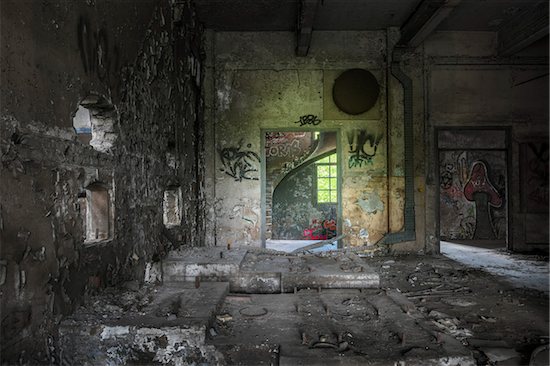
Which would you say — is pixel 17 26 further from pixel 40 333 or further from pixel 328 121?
pixel 328 121

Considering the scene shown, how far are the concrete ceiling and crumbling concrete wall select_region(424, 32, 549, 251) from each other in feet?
1.70

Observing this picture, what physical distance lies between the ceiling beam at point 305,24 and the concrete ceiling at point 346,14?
23 centimetres

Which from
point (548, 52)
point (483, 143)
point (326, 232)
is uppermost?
point (548, 52)

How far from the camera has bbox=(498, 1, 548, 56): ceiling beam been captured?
24.0ft

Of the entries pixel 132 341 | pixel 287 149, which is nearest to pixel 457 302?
pixel 132 341

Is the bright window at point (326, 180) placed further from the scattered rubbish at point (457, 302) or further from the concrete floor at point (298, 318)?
the scattered rubbish at point (457, 302)

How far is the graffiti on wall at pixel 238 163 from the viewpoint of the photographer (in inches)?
343

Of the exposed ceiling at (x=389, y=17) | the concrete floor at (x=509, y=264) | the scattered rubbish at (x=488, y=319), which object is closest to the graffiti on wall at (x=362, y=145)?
the exposed ceiling at (x=389, y=17)

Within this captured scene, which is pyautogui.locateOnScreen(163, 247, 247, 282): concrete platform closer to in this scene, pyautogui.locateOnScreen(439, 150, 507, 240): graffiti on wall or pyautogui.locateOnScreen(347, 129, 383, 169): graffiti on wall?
pyautogui.locateOnScreen(347, 129, 383, 169): graffiti on wall

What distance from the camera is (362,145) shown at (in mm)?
8672

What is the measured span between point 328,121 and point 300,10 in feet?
7.70

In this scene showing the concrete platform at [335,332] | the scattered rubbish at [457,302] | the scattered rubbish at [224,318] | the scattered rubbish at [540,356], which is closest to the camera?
the concrete platform at [335,332]

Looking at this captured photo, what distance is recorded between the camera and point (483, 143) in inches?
349

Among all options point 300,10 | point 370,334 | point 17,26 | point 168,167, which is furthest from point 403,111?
point 17,26
